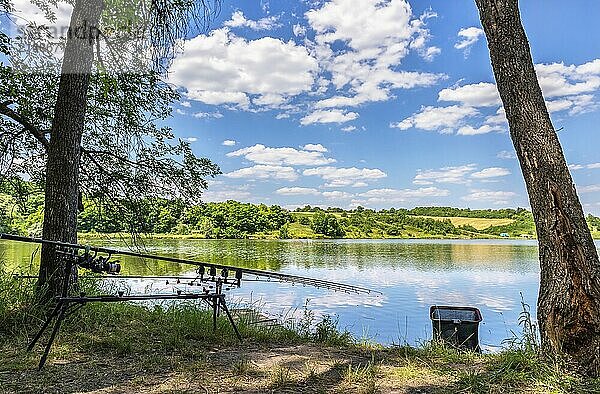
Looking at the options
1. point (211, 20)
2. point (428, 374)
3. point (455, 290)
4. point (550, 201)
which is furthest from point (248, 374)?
point (455, 290)

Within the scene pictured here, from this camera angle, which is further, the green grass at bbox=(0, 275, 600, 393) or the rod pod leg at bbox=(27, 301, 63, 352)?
the rod pod leg at bbox=(27, 301, 63, 352)

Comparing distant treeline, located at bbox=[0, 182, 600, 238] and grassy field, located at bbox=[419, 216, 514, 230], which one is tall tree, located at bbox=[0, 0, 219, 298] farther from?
grassy field, located at bbox=[419, 216, 514, 230]

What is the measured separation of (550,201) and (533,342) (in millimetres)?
1003

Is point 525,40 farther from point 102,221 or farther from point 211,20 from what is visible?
point 102,221

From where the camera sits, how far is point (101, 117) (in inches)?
255

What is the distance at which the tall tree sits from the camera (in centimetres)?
466

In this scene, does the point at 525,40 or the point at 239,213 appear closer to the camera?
the point at 525,40

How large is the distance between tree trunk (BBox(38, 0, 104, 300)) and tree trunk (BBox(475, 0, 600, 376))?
12.6 feet

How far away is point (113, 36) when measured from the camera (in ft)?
18.5

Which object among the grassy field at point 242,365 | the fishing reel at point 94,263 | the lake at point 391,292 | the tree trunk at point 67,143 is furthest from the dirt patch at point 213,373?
the lake at point 391,292

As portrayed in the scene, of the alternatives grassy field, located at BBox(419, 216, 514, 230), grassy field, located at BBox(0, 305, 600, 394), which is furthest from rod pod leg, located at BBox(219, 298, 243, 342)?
grassy field, located at BBox(419, 216, 514, 230)

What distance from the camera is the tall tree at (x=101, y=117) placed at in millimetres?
4664

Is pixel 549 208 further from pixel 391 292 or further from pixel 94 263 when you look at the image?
pixel 391 292

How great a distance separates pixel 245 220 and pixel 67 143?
57.6 feet
